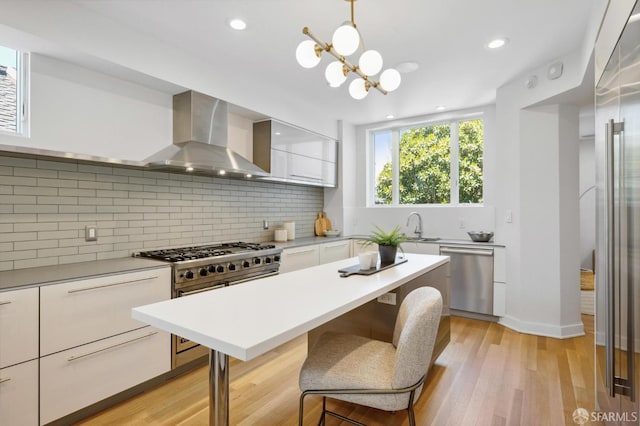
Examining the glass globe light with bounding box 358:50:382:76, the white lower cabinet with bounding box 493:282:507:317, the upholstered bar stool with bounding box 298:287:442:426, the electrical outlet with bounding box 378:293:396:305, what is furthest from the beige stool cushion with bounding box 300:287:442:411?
the white lower cabinet with bounding box 493:282:507:317

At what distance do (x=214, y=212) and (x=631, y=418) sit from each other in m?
3.31

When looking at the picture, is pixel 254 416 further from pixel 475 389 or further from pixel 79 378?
pixel 475 389

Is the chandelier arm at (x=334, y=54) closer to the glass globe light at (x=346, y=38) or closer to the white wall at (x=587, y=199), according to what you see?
the glass globe light at (x=346, y=38)

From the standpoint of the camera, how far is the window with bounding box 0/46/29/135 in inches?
84.9

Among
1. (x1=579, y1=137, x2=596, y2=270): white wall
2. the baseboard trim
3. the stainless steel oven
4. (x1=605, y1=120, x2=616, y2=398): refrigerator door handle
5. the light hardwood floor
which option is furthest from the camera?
(x1=579, y1=137, x2=596, y2=270): white wall

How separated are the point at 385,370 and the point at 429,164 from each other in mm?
3878

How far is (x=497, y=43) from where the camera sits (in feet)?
8.73

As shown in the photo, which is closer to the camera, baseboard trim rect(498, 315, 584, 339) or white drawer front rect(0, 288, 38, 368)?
white drawer front rect(0, 288, 38, 368)

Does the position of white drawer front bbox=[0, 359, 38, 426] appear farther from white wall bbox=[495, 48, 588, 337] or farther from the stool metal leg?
white wall bbox=[495, 48, 588, 337]

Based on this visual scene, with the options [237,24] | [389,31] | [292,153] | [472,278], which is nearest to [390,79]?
[389,31]

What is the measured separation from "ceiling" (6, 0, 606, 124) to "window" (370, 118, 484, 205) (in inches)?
41.7

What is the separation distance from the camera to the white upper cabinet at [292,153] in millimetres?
3723

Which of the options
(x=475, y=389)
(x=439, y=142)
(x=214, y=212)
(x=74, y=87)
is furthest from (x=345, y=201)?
(x=74, y=87)

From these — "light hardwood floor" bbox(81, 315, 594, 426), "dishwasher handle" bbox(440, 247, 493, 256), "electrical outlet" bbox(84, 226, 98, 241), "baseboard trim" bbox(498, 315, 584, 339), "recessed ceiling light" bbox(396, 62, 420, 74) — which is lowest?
"light hardwood floor" bbox(81, 315, 594, 426)
